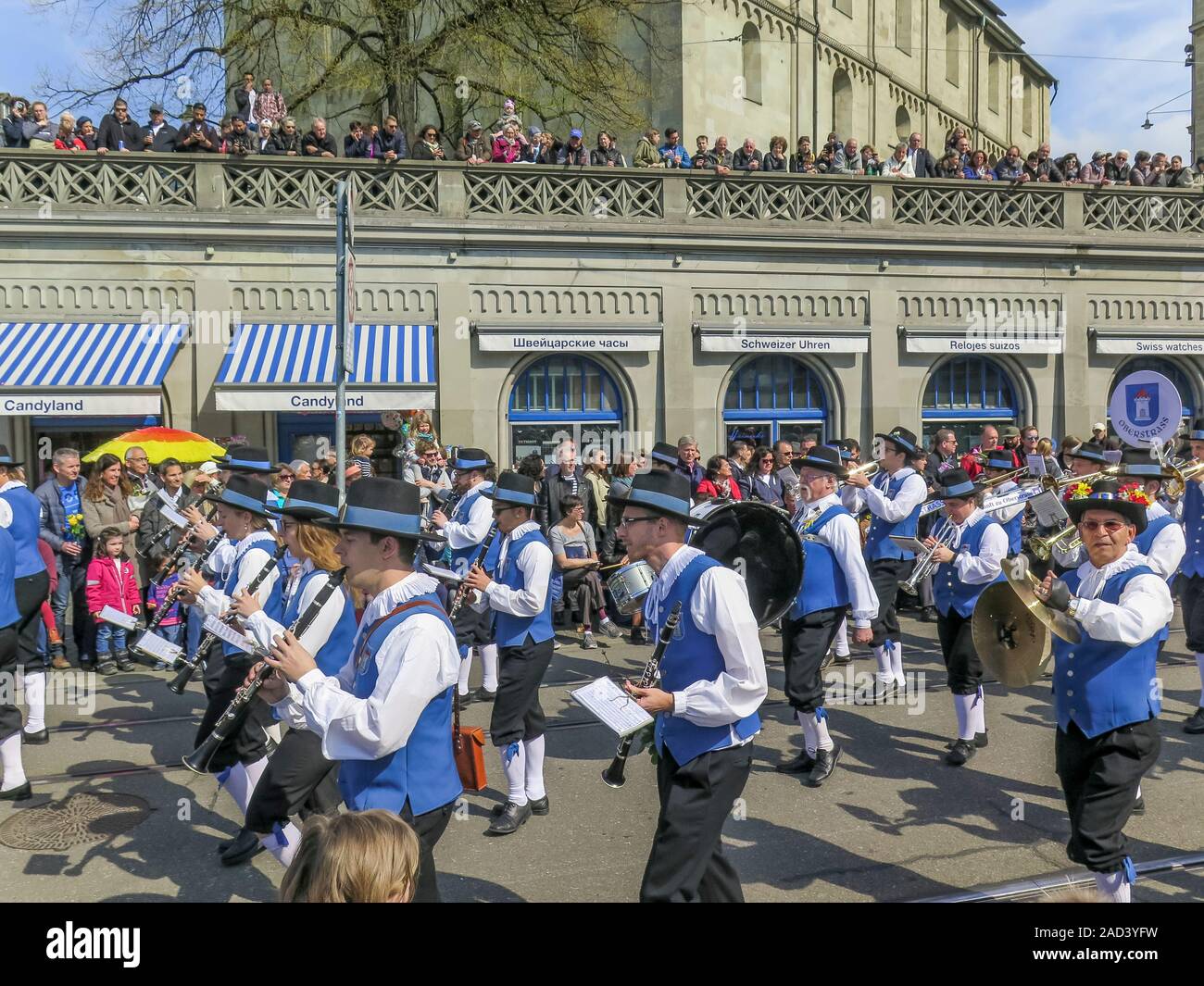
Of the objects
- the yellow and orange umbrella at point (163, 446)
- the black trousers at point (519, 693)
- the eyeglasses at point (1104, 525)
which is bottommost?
the black trousers at point (519, 693)

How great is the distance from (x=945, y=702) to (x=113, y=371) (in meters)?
12.7

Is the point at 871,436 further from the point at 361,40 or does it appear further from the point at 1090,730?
the point at 1090,730

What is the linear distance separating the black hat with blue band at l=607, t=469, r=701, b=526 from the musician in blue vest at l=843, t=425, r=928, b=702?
539 cm

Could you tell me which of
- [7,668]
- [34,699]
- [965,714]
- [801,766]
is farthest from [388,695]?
[34,699]

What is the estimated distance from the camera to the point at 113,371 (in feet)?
51.3

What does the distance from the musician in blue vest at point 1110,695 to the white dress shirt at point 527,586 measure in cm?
322

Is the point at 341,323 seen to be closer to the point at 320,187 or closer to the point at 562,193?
the point at 320,187

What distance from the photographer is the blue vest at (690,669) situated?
4.23 m

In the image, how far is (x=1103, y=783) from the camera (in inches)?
182

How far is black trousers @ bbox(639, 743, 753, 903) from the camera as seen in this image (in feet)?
13.2

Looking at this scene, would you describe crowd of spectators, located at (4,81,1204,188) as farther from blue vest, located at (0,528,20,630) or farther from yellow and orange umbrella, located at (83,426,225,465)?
blue vest, located at (0,528,20,630)

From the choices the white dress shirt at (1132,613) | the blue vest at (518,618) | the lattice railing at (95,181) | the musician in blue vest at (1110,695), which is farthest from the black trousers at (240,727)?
the lattice railing at (95,181)

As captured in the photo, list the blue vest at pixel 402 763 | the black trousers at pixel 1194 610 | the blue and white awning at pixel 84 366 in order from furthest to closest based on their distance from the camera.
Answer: the blue and white awning at pixel 84 366, the black trousers at pixel 1194 610, the blue vest at pixel 402 763

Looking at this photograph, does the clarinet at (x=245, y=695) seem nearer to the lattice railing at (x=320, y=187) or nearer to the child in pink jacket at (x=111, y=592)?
the child in pink jacket at (x=111, y=592)
